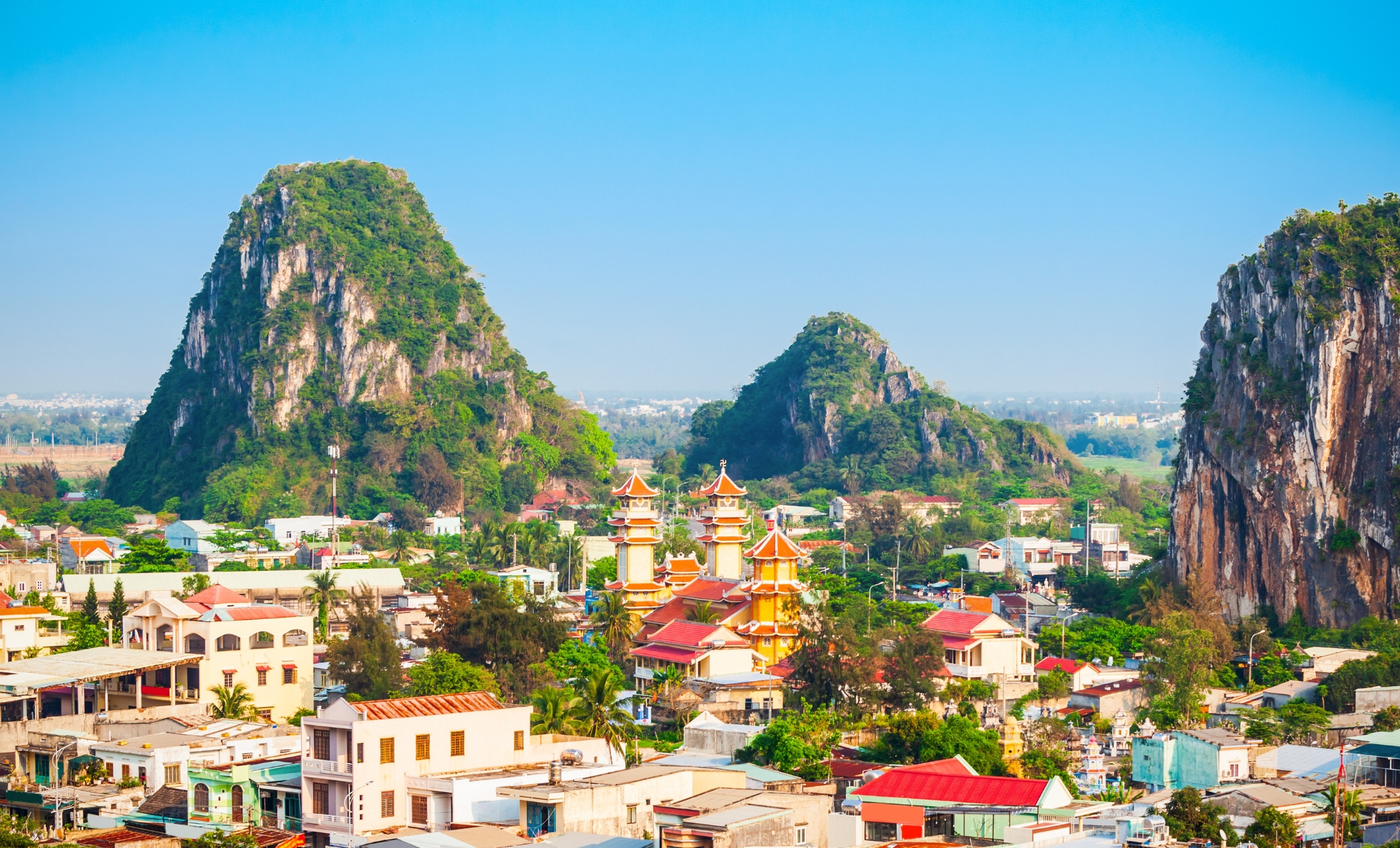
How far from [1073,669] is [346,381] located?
199 ft

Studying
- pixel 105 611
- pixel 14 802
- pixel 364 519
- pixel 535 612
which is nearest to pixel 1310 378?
pixel 535 612

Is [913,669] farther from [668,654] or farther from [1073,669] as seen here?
[668,654]

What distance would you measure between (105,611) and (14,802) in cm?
2605

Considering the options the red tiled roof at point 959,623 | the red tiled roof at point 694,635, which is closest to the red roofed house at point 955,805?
the red tiled roof at point 959,623

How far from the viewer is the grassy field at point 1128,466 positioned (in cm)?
15131

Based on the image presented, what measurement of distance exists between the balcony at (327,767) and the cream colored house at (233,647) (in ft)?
28.2

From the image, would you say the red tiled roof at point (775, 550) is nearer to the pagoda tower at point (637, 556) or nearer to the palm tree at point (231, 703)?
the pagoda tower at point (637, 556)

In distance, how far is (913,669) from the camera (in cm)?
3578

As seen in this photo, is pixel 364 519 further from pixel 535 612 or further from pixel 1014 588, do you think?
pixel 535 612

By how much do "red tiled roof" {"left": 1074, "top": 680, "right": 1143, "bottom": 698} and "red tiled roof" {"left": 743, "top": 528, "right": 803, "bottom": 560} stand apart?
26.6 ft

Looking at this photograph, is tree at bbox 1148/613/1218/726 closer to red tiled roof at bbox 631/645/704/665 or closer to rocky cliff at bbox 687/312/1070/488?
red tiled roof at bbox 631/645/704/665

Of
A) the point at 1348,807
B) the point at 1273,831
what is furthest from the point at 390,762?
the point at 1348,807

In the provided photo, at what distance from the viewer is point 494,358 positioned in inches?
3930

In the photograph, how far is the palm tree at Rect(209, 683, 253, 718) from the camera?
3183cm
